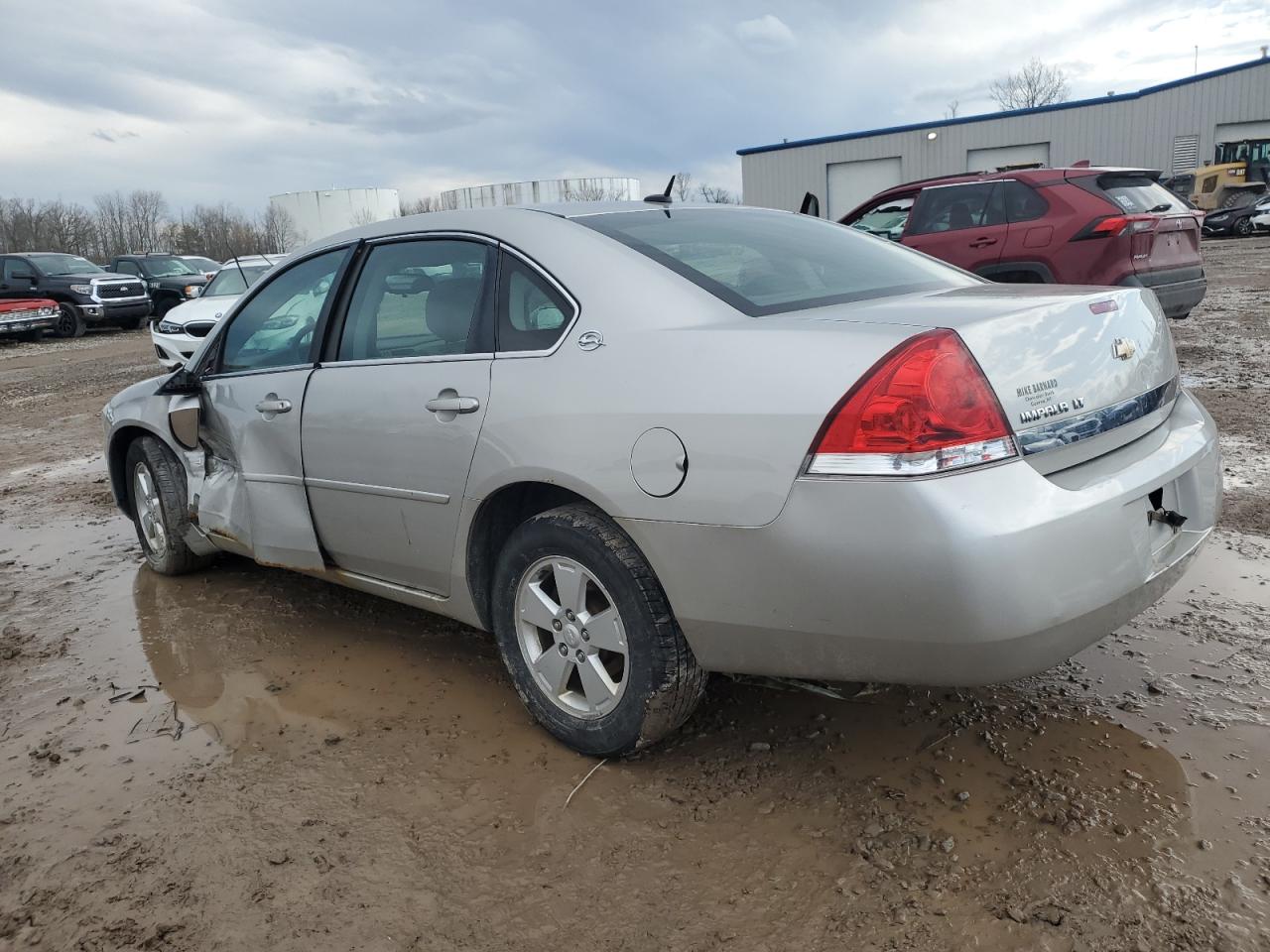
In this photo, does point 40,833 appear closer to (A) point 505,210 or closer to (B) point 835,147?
(A) point 505,210

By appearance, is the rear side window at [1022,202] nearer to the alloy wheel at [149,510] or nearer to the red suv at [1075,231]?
the red suv at [1075,231]

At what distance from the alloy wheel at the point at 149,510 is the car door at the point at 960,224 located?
6307mm

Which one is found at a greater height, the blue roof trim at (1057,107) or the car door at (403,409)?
the blue roof trim at (1057,107)

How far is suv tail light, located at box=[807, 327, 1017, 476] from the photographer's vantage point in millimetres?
2104

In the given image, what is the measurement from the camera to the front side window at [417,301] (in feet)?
10.1

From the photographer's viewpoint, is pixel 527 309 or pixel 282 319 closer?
pixel 527 309

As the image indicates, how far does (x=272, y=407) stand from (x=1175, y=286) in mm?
7156

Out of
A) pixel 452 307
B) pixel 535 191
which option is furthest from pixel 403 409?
pixel 535 191

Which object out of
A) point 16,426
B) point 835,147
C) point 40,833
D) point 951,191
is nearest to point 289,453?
point 40,833

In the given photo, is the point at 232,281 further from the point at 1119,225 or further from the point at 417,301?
the point at 417,301

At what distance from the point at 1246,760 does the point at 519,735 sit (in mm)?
2002

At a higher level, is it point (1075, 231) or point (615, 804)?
point (1075, 231)

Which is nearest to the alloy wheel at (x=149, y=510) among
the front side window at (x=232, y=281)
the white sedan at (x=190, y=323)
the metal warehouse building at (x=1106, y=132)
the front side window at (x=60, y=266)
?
the white sedan at (x=190, y=323)

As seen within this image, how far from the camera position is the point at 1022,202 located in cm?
830
